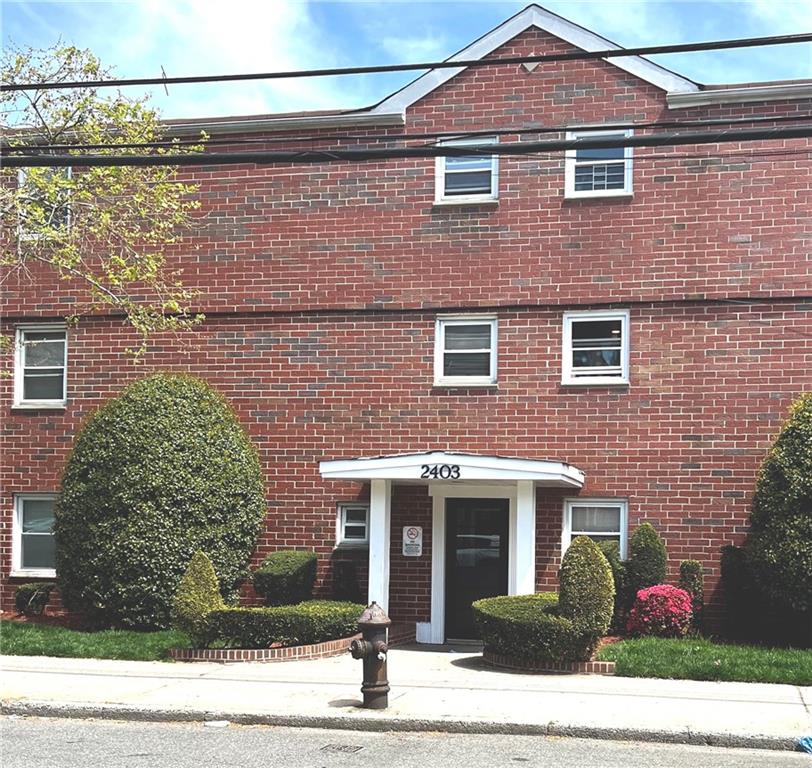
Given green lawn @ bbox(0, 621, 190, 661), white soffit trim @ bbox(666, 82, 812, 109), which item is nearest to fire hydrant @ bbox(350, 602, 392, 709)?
green lawn @ bbox(0, 621, 190, 661)

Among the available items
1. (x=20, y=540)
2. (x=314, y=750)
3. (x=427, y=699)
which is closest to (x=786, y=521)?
(x=427, y=699)

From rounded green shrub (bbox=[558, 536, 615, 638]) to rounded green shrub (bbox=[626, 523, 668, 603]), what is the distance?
2500 mm

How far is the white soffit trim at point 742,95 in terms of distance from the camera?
1836 cm

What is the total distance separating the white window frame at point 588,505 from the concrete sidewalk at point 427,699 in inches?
137

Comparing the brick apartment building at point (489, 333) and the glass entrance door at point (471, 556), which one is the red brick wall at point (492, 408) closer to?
the brick apartment building at point (489, 333)

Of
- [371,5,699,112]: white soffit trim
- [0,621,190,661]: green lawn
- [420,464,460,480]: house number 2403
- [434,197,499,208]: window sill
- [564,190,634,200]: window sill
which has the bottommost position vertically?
[0,621,190,661]: green lawn

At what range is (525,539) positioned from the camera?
17.4 m

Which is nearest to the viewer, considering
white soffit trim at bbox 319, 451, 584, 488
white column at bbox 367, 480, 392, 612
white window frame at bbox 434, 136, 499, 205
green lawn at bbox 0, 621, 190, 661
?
green lawn at bbox 0, 621, 190, 661

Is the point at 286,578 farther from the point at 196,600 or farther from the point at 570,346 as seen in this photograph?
the point at 570,346

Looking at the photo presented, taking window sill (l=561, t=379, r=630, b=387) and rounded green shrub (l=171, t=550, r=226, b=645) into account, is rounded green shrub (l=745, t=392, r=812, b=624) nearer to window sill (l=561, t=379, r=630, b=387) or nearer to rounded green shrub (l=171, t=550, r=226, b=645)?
window sill (l=561, t=379, r=630, b=387)

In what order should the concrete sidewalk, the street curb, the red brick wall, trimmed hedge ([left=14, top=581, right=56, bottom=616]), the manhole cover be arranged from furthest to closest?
trimmed hedge ([left=14, top=581, right=56, bottom=616]) < the red brick wall < the concrete sidewalk < the street curb < the manhole cover

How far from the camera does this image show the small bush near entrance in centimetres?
1753

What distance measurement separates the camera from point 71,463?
61.4 feet

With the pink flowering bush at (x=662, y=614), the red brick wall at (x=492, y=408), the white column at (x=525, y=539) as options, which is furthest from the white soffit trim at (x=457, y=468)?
the pink flowering bush at (x=662, y=614)
